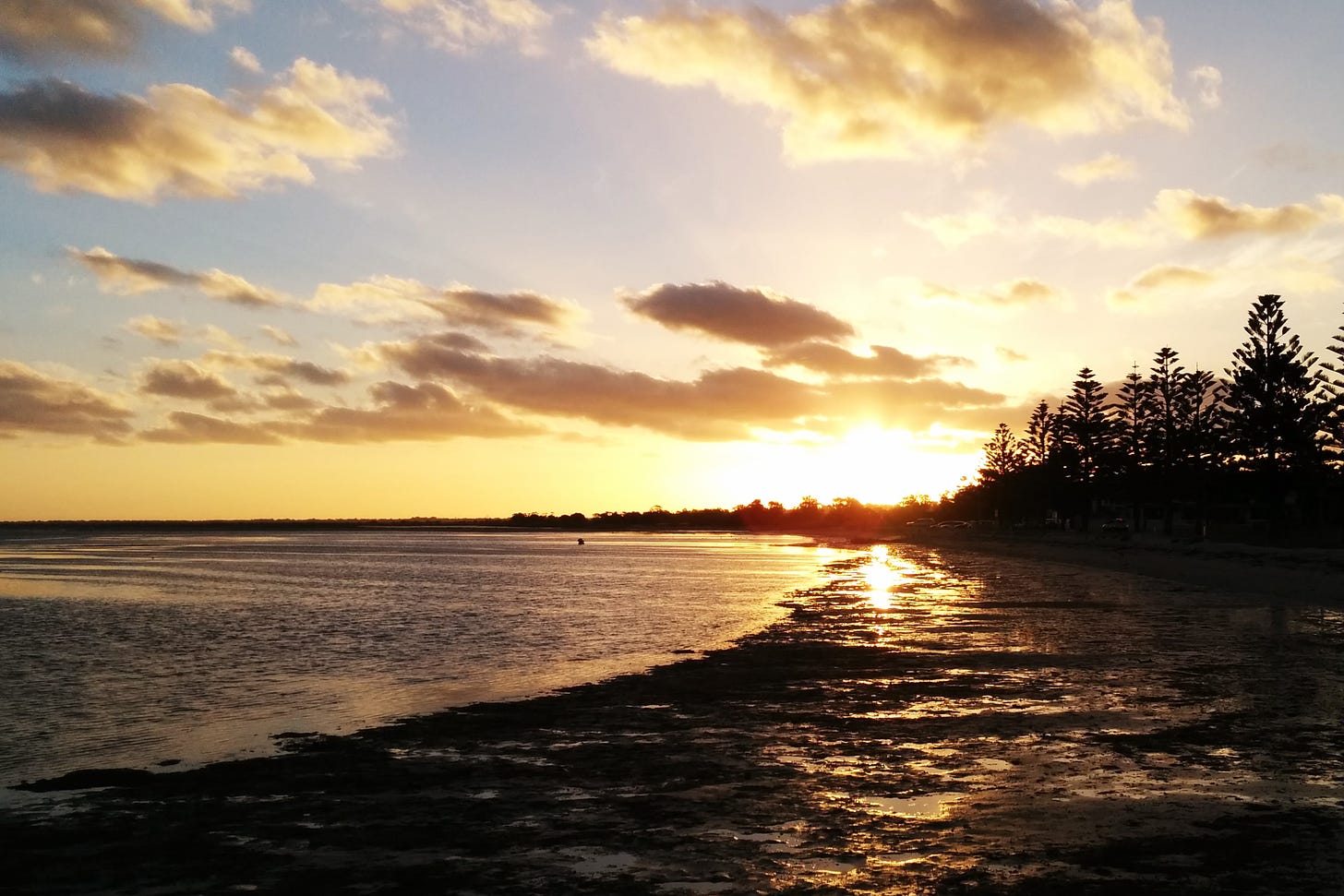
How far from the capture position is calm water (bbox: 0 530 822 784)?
14.1m

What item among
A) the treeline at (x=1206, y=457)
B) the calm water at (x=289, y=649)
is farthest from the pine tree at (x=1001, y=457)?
the calm water at (x=289, y=649)

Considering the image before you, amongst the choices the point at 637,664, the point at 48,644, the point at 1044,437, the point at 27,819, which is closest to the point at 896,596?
the point at 637,664

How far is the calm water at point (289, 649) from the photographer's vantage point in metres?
14.1

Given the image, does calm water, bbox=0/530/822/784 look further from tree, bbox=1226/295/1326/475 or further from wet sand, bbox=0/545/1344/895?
tree, bbox=1226/295/1326/475

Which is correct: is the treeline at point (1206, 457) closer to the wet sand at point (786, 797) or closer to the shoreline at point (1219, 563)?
the shoreline at point (1219, 563)

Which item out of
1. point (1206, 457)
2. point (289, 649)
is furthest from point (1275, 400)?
point (289, 649)

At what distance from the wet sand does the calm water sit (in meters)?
2.08

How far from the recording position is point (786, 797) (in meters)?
9.17

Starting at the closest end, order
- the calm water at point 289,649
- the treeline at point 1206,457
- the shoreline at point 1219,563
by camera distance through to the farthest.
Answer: the calm water at point 289,649
the shoreline at point 1219,563
the treeline at point 1206,457

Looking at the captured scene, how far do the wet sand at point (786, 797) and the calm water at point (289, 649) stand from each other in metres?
2.08

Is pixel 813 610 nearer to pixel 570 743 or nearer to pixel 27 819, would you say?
pixel 570 743

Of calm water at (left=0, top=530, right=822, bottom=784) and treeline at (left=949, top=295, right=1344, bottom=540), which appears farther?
treeline at (left=949, top=295, right=1344, bottom=540)

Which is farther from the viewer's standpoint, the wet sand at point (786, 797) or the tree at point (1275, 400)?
the tree at point (1275, 400)

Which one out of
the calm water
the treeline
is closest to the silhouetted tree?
the treeline
